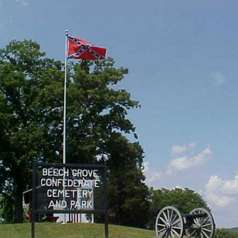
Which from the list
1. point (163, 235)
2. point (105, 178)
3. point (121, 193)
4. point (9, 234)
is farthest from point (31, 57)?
point (105, 178)

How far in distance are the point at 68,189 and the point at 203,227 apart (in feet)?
22.5

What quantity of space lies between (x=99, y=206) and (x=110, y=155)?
29766 millimetres

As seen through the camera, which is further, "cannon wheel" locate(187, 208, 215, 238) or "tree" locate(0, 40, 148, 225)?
"tree" locate(0, 40, 148, 225)

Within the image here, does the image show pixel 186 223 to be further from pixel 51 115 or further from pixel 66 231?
pixel 51 115

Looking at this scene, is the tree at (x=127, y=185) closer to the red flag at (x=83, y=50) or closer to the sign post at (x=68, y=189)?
the red flag at (x=83, y=50)

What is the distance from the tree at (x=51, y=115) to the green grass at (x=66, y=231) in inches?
651

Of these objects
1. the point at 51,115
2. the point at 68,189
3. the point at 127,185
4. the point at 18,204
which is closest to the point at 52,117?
the point at 51,115

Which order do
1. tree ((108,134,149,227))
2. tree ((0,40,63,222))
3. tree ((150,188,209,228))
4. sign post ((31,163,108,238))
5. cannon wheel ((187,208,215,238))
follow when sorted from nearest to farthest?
sign post ((31,163,108,238)) → cannon wheel ((187,208,215,238)) → tree ((0,40,63,222)) → tree ((108,134,149,227)) → tree ((150,188,209,228))

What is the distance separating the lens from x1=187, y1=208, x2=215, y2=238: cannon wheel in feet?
78.3

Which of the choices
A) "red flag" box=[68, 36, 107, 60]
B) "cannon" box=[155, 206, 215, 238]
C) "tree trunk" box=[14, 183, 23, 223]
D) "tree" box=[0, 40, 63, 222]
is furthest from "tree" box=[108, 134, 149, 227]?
"cannon" box=[155, 206, 215, 238]

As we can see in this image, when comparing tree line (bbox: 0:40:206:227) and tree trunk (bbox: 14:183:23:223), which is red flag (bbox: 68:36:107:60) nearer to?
tree line (bbox: 0:40:206:227)

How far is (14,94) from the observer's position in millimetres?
49062

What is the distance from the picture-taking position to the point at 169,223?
78.7 feet

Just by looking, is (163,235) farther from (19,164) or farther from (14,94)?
(14,94)
